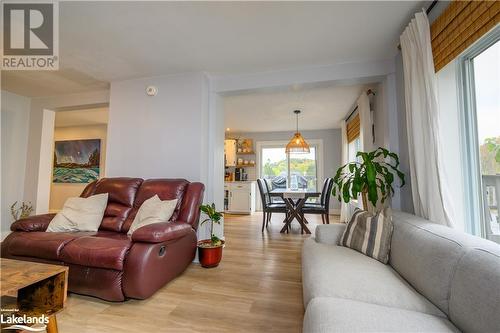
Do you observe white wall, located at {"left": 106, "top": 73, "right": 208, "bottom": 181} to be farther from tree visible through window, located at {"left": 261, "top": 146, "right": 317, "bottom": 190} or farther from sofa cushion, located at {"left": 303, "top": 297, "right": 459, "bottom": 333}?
tree visible through window, located at {"left": 261, "top": 146, "right": 317, "bottom": 190}

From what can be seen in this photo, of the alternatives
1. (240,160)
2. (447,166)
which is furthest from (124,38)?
(240,160)

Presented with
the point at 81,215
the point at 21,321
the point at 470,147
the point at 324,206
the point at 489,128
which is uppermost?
the point at 489,128

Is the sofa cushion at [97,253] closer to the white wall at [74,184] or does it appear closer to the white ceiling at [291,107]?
the white ceiling at [291,107]

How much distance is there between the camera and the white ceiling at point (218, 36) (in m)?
1.78

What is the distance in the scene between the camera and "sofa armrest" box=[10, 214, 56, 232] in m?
2.01

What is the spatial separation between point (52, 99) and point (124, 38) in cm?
267

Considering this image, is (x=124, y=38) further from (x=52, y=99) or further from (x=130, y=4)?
(x=52, y=99)

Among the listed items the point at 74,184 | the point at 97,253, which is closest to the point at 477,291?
the point at 97,253

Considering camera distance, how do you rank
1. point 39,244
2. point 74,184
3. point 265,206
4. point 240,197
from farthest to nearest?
point 240,197
point 74,184
point 265,206
point 39,244

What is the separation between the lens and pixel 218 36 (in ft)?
7.05

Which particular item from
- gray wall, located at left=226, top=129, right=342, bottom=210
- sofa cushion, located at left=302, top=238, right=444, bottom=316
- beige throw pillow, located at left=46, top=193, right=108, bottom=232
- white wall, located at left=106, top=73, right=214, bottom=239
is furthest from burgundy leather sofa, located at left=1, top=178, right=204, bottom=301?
gray wall, located at left=226, top=129, right=342, bottom=210

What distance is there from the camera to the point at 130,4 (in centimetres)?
173

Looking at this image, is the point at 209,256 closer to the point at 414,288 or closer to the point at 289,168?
the point at 414,288

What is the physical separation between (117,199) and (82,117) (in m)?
4.01
